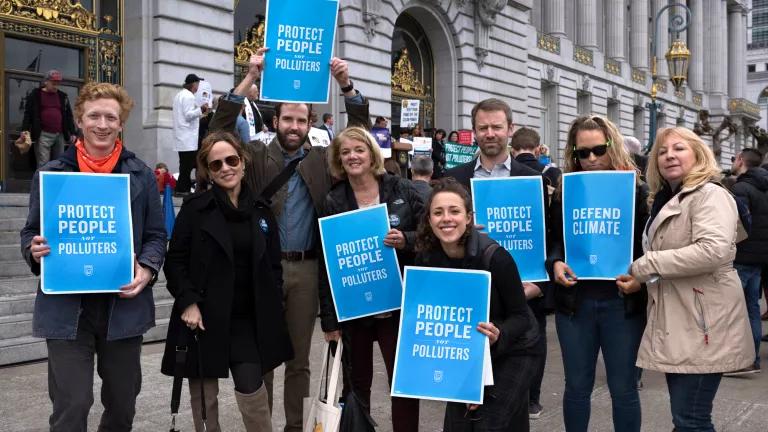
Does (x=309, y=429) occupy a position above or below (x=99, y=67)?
below

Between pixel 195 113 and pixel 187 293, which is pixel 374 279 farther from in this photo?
pixel 195 113

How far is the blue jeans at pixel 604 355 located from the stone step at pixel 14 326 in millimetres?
5527

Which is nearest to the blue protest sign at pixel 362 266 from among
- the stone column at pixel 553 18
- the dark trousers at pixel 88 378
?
the dark trousers at pixel 88 378

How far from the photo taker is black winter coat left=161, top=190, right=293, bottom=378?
12.9 ft

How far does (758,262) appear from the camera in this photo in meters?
7.70

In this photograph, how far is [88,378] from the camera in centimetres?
369

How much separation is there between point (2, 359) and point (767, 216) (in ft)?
25.3

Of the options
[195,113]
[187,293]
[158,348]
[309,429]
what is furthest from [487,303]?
[195,113]

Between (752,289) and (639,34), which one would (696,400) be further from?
(639,34)

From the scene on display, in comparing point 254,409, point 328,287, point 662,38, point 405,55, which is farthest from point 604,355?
point 662,38

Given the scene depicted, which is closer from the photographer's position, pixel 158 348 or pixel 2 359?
pixel 2 359

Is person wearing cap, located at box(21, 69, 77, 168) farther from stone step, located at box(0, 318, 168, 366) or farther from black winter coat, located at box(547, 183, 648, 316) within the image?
black winter coat, located at box(547, 183, 648, 316)

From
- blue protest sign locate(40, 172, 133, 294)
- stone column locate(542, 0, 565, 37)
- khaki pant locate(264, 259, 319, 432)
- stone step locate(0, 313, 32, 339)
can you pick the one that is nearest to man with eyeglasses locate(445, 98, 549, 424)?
khaki pant locate(264, 259, 319, 432)

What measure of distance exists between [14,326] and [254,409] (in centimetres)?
441
